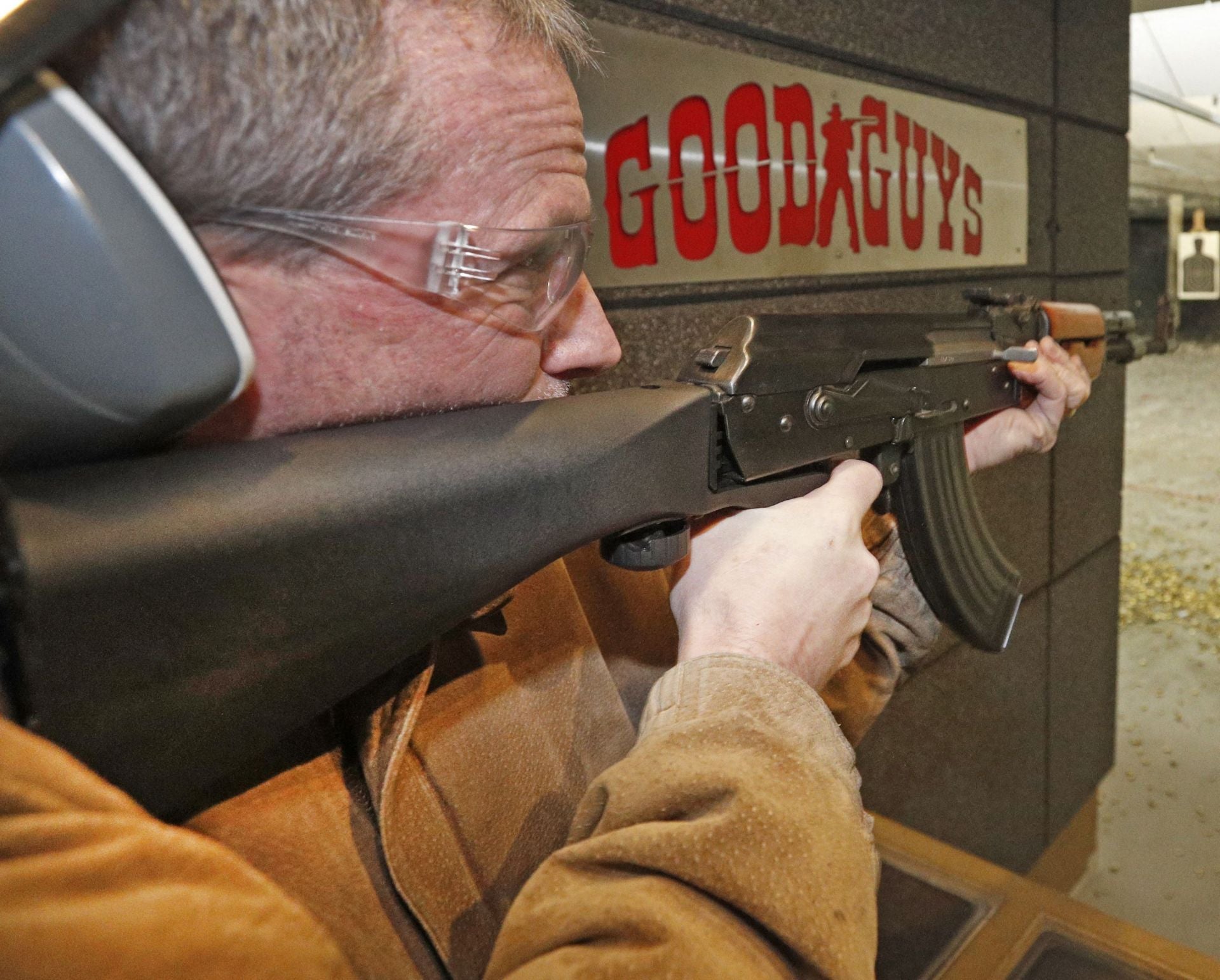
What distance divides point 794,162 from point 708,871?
885mm

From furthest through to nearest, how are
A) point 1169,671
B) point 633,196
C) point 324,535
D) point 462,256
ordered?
point 1169,671 < point 633,196 < point 462,256 < point 324,535

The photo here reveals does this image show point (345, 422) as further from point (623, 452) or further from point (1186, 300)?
point (1186, 300)

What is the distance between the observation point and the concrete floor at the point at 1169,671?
3.90ft

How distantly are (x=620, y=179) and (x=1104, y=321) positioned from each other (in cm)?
73

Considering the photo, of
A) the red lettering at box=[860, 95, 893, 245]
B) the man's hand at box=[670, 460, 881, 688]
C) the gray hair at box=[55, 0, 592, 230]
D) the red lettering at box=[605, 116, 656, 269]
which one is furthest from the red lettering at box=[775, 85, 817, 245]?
the gray hair at box=[55, 0, 592, 230]

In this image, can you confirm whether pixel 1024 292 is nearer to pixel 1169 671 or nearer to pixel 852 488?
pixel 1169 671

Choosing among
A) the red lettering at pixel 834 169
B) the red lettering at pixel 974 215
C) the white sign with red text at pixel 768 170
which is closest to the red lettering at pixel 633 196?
the white sign with red text at pixel 768 170

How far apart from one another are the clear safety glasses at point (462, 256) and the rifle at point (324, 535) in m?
0.06

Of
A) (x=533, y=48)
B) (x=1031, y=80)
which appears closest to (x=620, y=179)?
(x=533, y=48)

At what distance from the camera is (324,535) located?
1.17 feet

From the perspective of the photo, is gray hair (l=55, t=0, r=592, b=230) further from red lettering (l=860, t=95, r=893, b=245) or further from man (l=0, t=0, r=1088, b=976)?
red lettering (l=860, t=95, r=893, b=245)

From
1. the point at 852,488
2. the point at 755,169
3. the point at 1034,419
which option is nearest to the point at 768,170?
the point at 755,169

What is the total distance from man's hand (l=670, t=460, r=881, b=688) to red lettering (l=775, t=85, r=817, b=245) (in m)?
0.54

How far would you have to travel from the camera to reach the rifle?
0.30 metres
